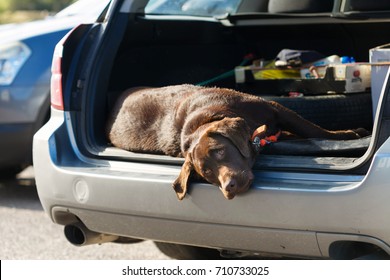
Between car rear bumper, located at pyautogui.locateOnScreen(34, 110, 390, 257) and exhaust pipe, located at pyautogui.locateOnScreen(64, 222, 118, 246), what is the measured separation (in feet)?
0.22

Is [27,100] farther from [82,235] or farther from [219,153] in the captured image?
[219,153]

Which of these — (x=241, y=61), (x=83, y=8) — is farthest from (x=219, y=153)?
(x=83, y=8)

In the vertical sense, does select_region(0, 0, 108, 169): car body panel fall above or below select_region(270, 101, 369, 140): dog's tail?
below

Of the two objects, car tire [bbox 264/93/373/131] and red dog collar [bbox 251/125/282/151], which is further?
car tire [bbox 264/93/373/131]

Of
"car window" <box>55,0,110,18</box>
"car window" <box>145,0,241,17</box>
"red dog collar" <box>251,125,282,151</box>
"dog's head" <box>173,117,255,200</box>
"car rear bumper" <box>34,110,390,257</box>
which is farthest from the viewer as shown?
"car window" <box>55,0,110,18</box>

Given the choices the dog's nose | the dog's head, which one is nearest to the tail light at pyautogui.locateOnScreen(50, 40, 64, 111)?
the dog's head

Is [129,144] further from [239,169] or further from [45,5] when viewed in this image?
[45,5]

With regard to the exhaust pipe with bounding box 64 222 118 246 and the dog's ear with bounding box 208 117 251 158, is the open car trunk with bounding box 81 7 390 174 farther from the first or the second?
the exhaust pipe with bounding box 64 222 118 246

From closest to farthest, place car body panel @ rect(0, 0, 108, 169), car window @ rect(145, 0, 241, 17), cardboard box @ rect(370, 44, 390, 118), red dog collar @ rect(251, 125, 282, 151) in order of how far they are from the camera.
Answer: red dog collar @ rect(251, 125, 282, 151) → cardboard box @ rect(370, 44, 390, 118) → car window @ rect(145, 0, 241, 17) → car body panel @ rect(0, 0, 108, 169)

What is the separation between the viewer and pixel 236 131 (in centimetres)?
369

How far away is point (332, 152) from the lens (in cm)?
370

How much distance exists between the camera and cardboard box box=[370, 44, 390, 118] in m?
4.18

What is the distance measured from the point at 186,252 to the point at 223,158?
1352 mm

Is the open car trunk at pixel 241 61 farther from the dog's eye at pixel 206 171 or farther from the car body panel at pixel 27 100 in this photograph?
the car body panel at pixel 27 100
